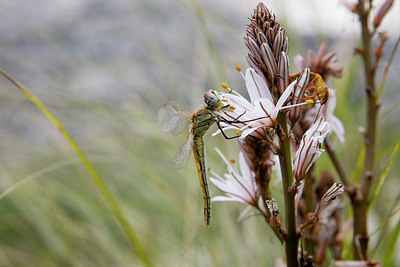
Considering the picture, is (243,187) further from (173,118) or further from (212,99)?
(173,118)

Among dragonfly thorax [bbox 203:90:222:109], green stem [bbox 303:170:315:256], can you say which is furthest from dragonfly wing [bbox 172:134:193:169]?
green stem [bbox 303:170:315:256]


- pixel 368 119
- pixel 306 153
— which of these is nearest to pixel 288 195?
pixel 306 153

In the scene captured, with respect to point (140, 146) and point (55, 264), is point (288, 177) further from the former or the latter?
point (140, 146)

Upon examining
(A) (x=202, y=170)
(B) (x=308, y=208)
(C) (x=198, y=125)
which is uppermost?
(C) (x=198, y=125)

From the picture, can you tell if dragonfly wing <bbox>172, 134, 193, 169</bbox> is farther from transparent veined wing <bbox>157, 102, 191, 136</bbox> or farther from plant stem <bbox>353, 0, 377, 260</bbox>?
plant stem <bbox>353, 0, 377, 260</bbox>

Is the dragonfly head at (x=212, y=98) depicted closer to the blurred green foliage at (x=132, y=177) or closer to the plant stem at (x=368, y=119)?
the plant stem at (x=368, y=119)

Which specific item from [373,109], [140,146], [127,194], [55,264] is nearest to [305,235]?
[373,109]

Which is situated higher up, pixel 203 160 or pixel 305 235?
pixel 203 160
